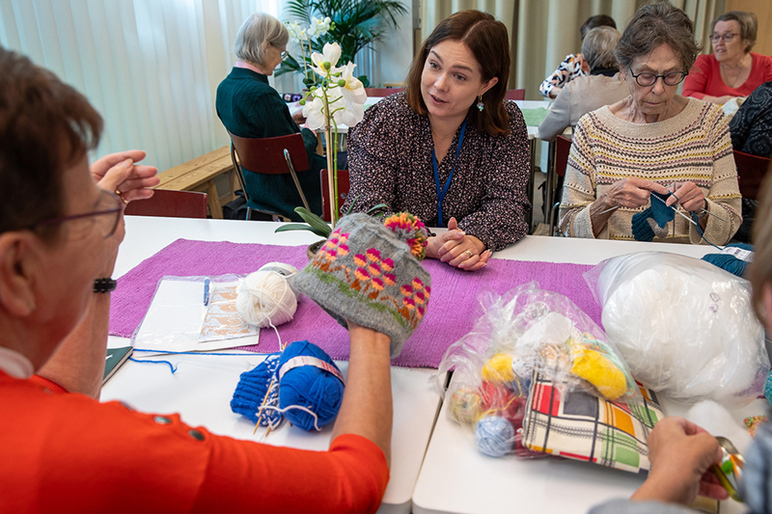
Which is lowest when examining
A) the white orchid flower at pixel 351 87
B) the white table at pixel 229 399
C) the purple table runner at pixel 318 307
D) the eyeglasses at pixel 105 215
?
the white table at pixel 229 399

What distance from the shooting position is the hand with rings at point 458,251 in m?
1.37

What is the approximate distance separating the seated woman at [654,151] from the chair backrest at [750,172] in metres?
0.46

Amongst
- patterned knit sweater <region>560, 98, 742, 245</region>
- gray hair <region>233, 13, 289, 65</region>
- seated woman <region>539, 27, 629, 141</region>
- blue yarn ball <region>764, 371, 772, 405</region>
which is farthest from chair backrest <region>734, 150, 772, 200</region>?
gray hair <region>233, 13, 289, 65</region>

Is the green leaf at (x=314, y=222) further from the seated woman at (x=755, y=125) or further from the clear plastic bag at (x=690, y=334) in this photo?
the seated woman at (x=755, y=125)

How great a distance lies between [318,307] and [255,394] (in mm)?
349

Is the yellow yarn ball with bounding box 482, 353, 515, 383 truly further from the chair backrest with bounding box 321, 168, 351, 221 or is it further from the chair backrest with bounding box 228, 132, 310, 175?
the chair backrest with bounding box 228, 132, 310, 175

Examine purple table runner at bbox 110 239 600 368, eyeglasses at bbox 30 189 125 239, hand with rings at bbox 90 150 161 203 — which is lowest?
purple table runner at bbox 110 239 600 368

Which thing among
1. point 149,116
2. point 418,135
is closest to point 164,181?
point 149,116

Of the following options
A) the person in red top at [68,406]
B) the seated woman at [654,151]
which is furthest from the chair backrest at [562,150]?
the person in red top at [68,406]

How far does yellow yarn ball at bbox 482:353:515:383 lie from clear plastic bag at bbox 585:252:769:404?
0.67 feet

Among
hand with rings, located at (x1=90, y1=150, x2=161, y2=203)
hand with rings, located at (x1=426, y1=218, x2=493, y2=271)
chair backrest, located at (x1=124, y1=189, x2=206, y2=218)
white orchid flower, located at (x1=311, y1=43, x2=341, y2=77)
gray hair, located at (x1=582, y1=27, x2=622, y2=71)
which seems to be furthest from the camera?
gray hair, located at (x1=582, y1=27, x2=622, y2=71)

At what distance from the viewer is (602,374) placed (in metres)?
0.81

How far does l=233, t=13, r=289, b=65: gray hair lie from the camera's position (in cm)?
303

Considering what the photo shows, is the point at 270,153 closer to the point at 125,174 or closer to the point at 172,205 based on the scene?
the point at 172,205
